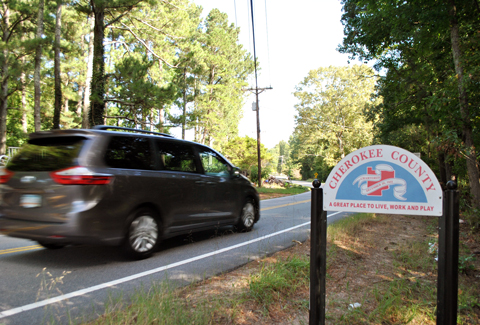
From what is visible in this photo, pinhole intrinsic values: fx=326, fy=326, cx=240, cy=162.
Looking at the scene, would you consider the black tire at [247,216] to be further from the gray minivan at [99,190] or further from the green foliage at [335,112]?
the green foliage at [335,112]

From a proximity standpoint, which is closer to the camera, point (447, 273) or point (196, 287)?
point (447, 273)

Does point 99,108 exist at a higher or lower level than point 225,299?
higher

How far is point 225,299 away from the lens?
3291 mm

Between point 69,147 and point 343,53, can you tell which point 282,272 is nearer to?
point 69,147

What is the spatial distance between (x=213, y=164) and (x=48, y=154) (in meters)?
2.90

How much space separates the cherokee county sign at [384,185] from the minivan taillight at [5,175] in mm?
4342

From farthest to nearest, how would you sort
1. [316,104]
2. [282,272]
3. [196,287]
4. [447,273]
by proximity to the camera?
[316,104], [282,272], [196,287], [447,273]

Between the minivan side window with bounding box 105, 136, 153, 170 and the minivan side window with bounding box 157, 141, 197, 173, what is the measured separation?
0.82 feet

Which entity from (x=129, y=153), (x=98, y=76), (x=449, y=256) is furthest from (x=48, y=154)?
(x=98, y=76)

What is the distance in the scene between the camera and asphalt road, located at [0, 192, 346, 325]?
123 inches

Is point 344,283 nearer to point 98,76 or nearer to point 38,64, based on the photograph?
A: point 98,76

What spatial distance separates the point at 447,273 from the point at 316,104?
44.2 m

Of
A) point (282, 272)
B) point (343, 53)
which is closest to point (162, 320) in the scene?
point (282, 272)

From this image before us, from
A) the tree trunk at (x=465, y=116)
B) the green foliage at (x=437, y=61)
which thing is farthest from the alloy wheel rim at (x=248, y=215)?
the tree trunk at (x=465, y=116)
